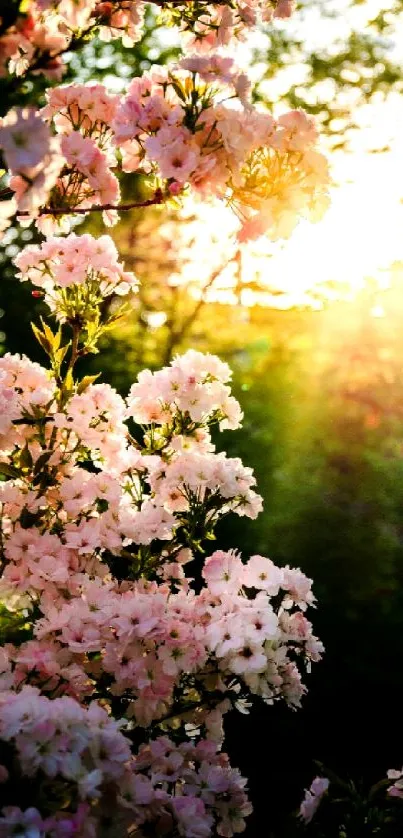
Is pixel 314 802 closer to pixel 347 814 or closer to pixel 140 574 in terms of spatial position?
pixel 347 814

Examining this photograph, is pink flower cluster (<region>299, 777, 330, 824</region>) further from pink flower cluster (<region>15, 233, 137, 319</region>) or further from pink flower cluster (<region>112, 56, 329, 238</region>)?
pink flower cluster (<region>15, 233, 137, 319</region>)

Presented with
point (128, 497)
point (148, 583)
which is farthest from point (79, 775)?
point (128, 497)

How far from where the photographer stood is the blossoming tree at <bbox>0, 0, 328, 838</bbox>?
1750 mm

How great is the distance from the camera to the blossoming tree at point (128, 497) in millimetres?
1750

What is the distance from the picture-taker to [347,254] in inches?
276

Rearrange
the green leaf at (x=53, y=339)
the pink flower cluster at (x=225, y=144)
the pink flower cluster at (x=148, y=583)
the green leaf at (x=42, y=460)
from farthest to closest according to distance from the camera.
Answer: the green leaf at (x=53, y=339) < the green leaf at (x=42, y=460) < the pink flower cluster at (x=148, y=583) < the pink flower cluster at (x=225, y=144)

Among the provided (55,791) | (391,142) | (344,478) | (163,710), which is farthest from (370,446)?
(391,142)

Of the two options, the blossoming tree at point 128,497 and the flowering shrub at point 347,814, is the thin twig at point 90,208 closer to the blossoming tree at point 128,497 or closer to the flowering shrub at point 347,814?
the blossoming tree at point 128,497

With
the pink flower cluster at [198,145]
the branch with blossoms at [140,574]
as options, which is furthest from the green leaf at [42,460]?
the pink flower cluster at [198,145]

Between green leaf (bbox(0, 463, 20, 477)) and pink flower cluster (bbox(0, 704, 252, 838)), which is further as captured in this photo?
green leaf (bbox(0, 463, 20, 477))

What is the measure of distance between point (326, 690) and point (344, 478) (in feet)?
3.83

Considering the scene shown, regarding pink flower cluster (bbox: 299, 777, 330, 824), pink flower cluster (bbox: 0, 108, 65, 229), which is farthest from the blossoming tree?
pink flower cluster (bbox: 299, 777, 330, 824)

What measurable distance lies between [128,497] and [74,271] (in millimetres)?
724

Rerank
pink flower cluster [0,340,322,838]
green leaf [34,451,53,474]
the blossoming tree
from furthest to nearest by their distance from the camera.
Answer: green leaf [34,451,53,474]
pink flower cluster [0,340,322,838]
the blossoming tree
